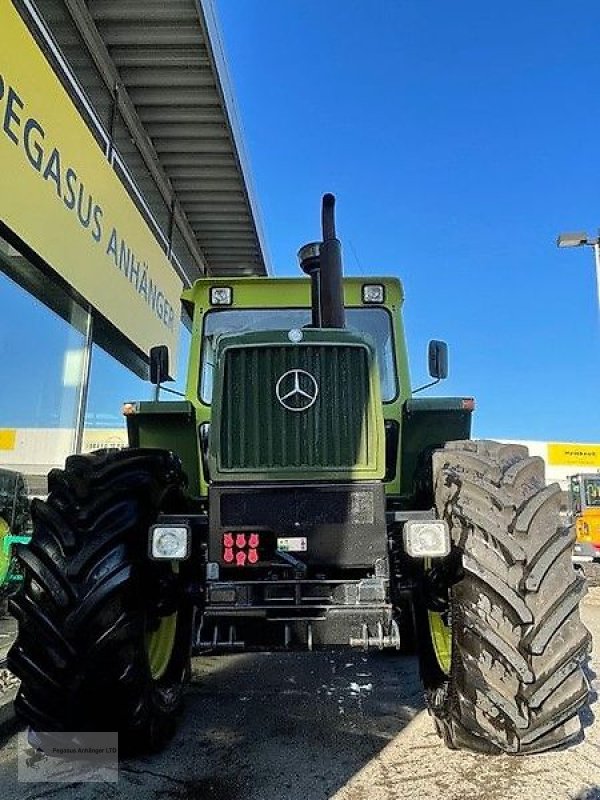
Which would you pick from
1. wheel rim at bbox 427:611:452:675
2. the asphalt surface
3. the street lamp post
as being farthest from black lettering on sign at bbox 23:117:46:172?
the street lamp post

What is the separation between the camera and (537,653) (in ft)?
8.75

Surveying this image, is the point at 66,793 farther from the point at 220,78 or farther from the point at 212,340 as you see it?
the point at 220,78

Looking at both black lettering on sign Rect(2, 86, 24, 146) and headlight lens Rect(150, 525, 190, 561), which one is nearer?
headlight lens Rect(150, 525, 190, 561)

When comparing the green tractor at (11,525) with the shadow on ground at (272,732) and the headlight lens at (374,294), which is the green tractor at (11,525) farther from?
the headlight lens at (374,294)

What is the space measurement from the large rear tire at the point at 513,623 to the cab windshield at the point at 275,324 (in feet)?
6.43

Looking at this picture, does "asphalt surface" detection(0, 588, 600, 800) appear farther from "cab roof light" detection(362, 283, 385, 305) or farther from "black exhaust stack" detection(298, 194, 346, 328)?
"cab roof light" detection(362, 283, 385, 305)

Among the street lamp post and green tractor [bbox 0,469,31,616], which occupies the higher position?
the street lamp post

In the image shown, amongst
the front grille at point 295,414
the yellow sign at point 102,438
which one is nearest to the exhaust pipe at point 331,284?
the front grille at point 295,414

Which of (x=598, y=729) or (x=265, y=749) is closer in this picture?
(x=265, y=749)

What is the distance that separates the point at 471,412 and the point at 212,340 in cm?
176

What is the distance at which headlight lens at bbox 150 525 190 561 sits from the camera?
3.06 m

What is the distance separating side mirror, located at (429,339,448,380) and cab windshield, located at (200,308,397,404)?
0.25 meters

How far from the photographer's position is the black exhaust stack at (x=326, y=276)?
165 inches

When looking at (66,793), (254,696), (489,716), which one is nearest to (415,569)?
(489,716)
